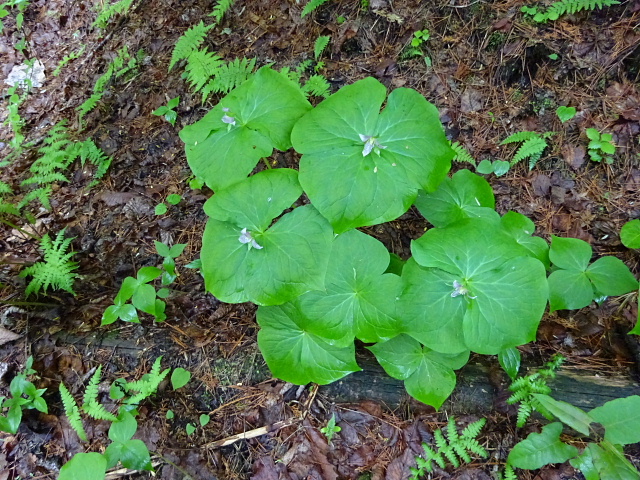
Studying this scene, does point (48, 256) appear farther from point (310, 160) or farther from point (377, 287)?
point (377, 287)

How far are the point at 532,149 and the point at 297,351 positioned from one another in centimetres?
244

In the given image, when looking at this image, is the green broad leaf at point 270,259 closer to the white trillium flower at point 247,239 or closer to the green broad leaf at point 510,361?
the white trillium flower at point 247,239

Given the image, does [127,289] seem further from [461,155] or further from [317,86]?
[461,155]

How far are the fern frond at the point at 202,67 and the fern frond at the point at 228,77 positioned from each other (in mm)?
51

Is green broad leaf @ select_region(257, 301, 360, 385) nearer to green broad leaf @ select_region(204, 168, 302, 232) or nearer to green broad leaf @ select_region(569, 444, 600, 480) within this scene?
green broad leaf @ select_region(204, 168, 302, 232)

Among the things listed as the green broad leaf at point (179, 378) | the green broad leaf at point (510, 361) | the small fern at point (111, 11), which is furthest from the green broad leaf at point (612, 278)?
Result: the small fern at point (111, 11)

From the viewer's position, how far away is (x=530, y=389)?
2434mm

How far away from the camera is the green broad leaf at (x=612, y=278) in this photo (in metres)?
2.51

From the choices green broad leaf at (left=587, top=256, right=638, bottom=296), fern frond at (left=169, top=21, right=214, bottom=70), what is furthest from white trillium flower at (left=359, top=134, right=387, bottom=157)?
fern frond at (left=169, top=21, right=214, bottom=70)

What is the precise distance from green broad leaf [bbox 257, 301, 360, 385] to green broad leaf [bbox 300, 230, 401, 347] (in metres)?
0.12

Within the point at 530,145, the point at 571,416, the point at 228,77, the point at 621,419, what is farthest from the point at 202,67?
the point at 621,419

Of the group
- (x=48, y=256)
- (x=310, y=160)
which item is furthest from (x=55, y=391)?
(x=310, y=160)

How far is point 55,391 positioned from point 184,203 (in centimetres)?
189

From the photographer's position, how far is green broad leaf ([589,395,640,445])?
6.40ft
